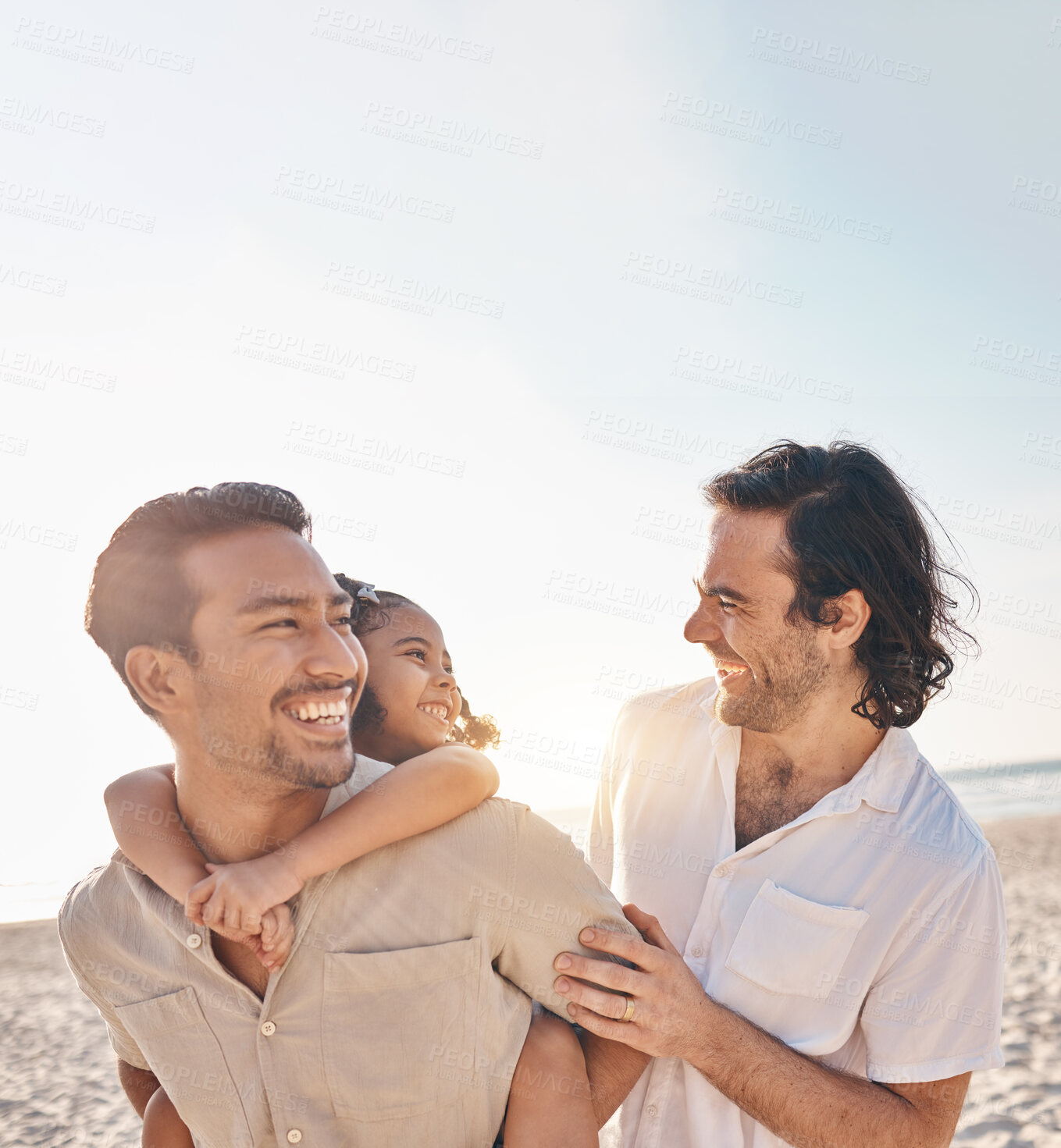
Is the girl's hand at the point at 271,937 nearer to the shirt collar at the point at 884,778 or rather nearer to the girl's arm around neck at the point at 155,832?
the girl's arm around neck at the point at 155,832

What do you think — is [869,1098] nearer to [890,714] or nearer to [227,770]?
[890,714]

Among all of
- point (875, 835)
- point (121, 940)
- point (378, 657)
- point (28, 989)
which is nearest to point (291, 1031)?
point (121, 940)

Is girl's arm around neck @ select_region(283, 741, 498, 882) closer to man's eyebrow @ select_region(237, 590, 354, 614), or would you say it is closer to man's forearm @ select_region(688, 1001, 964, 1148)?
man's eyebrow @ select_region(237, 590, 354, 614)

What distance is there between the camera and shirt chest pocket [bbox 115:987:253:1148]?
2.25 meters

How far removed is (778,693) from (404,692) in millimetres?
1358

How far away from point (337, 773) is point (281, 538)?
67cm

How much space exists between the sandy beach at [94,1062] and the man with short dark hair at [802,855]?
5.62m

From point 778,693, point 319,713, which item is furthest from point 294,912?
point 778,693

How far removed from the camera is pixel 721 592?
335 cm

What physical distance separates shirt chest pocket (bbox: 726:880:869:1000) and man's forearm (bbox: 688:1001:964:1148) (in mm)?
179

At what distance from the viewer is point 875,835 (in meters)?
2.86

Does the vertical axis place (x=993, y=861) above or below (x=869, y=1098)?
above

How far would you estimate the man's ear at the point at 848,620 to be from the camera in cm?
332

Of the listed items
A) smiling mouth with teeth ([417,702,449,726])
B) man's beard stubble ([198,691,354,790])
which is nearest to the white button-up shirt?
smiling mouth with teeth ([417,702,449,726])
